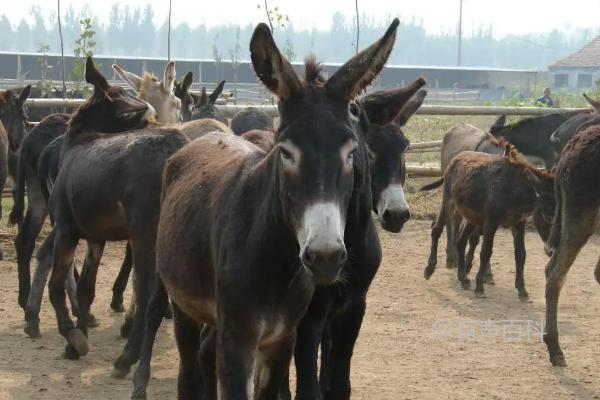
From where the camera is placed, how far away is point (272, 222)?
4.19 m

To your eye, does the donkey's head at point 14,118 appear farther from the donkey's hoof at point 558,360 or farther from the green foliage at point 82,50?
the donkey's hoof at point 558,360

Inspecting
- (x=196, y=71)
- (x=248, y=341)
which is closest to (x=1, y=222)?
(x=248, y=341)

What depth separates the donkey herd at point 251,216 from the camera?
4.02 m

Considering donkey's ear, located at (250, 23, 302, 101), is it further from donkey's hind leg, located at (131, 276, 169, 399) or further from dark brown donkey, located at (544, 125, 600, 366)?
dark brown donkey, located at (544, 125, 600, 366)

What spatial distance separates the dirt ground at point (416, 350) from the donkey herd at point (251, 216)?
0.24 meters

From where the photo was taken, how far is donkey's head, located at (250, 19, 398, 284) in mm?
3656

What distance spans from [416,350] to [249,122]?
4.39 meters

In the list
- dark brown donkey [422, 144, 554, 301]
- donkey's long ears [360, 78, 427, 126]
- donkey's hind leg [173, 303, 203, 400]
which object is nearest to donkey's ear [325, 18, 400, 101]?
donkey's long ears [360, 78, 427, 126]

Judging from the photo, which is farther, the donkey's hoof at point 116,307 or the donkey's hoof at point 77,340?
the donkey's hoof at point 116,307

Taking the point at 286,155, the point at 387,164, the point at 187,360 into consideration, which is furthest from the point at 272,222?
the point at 387,164

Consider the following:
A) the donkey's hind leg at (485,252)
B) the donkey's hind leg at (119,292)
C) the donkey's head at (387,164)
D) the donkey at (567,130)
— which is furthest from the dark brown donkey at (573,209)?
the donkey at (567,130)

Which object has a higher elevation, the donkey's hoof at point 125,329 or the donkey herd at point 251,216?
the donkey herd at point 251,216

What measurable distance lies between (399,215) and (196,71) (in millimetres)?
47851

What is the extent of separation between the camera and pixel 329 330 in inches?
225
